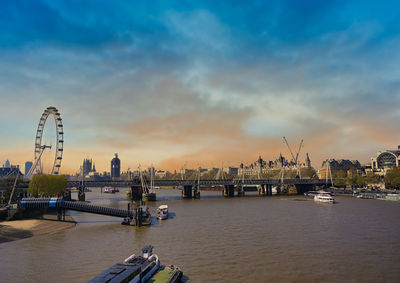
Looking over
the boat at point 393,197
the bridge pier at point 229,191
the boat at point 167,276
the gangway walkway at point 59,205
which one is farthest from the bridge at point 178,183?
the boat at point 167,276

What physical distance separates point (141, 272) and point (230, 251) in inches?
713

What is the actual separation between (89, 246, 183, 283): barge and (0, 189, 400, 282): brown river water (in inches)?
108

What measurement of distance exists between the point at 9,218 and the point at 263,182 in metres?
144

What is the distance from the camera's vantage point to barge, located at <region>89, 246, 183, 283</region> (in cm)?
2519

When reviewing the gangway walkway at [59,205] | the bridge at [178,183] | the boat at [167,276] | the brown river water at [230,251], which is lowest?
the brown river water at [230,251]

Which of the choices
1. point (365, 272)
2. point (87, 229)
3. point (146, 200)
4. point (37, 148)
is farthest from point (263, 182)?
point (365, 272)

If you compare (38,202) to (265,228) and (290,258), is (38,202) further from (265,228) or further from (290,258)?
(290,258)

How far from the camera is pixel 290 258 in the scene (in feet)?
130

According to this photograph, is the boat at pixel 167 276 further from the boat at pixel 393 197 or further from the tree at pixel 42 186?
the boat at pixel 393 197

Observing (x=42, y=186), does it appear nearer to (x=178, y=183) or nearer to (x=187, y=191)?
(x=178, y=183)

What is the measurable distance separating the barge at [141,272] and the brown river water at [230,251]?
2.75 metres

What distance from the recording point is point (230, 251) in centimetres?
4331

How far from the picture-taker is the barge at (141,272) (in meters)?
25.2

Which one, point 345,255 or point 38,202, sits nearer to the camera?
point 345,255
